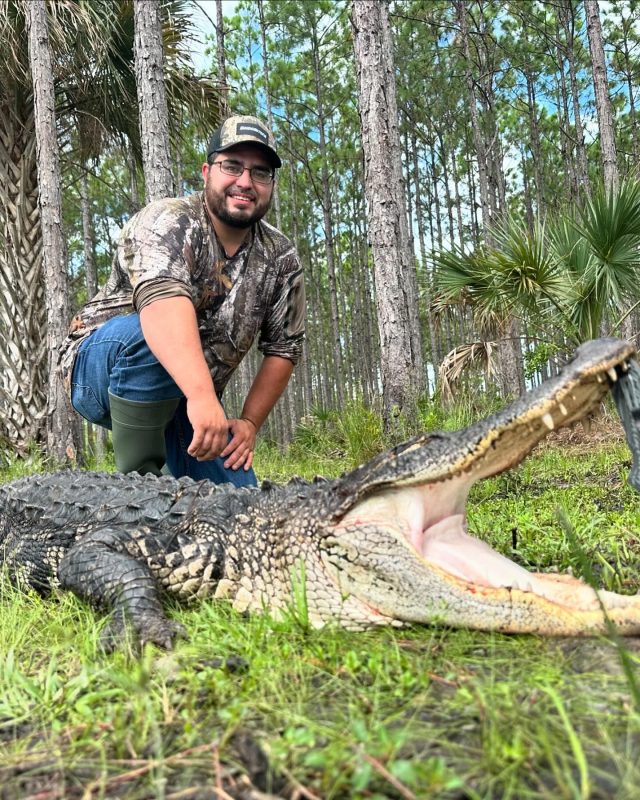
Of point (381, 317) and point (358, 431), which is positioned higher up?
point (381, 317)

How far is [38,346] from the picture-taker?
8.97 m

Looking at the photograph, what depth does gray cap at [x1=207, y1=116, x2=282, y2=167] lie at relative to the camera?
3.16m

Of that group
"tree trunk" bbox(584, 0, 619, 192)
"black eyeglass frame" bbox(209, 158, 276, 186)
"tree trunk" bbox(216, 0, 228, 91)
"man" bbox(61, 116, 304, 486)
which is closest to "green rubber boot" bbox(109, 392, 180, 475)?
"man" bbox(61, 116, 304, 486)

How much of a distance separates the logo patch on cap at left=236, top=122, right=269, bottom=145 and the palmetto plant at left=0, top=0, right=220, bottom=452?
6.90 metres

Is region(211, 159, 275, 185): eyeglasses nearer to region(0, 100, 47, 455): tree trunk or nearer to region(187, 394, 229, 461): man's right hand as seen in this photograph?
region(187, 394, 229, 461): man's right hand

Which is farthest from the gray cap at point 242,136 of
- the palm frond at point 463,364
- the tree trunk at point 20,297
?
the tree trunk at point 20,297

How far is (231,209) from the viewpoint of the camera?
3271 millimetres

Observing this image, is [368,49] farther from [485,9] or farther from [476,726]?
[485,9]

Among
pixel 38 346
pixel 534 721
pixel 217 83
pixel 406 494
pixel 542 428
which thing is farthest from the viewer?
pixel 217 83

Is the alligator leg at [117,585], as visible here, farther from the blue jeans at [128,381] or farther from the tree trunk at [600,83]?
the tree trunk at [600,83]

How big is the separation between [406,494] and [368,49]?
518 centimetres

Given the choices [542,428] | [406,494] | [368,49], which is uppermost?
[368,49]

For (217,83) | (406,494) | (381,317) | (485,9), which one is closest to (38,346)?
(217,83)

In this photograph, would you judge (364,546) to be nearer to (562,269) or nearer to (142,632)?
(142,632)
